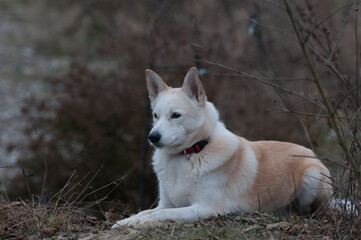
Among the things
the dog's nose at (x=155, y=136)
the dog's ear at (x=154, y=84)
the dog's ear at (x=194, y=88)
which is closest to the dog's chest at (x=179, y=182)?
the dog's nose at (x=155, y=136)

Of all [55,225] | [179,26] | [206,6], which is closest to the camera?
[55,225]

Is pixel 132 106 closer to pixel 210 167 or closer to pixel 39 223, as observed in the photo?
pixel 210 167

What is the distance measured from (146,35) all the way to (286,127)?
4.28m

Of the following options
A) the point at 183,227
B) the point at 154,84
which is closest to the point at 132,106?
the point at 154,84

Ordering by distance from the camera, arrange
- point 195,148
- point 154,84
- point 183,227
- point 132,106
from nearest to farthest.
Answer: point 183,227 < point 195,148 < point 154,84 < point 132,106

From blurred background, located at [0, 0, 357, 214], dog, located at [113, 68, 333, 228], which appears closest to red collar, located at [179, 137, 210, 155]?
dog, located at [113, 68, 333, 228]

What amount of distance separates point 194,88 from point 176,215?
1.27 m

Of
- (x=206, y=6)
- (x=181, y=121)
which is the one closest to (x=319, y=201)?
(x=181, y=121)

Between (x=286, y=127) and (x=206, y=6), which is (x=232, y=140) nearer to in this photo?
(x=286, y=127)

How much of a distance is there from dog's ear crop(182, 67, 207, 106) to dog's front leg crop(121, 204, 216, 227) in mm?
1052

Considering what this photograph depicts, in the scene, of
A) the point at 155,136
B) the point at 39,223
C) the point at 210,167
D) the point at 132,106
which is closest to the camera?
the point at 39,223

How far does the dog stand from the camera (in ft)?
14.7

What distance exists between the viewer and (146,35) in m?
12.2

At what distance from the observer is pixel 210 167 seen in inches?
177
